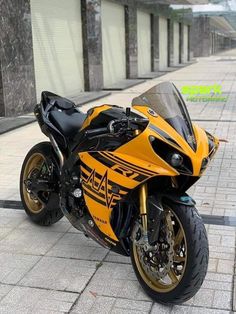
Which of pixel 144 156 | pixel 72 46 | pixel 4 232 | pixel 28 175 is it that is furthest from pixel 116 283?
pixel 72 46

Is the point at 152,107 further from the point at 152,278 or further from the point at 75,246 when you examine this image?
the point at 75,246

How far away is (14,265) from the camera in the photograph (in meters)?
3.44

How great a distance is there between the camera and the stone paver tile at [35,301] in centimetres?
285

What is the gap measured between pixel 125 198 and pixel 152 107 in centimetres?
56

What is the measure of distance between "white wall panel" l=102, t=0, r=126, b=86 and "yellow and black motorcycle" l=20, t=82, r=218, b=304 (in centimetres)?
1314

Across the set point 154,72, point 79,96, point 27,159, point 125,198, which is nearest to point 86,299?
point 125,198

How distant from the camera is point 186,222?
2662 millimetres

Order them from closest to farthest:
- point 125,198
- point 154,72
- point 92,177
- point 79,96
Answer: point 125,198 < point 92,177 < point 79,96 < point 154,72

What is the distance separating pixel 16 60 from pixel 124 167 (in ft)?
23.9

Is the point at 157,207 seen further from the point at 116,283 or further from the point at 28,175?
the point at 28,175

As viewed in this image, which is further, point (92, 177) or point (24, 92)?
point (24, 92)

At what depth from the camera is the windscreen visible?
2693 mm

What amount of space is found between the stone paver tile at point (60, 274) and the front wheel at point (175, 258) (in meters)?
0.43

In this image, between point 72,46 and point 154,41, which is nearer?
point 72,46
